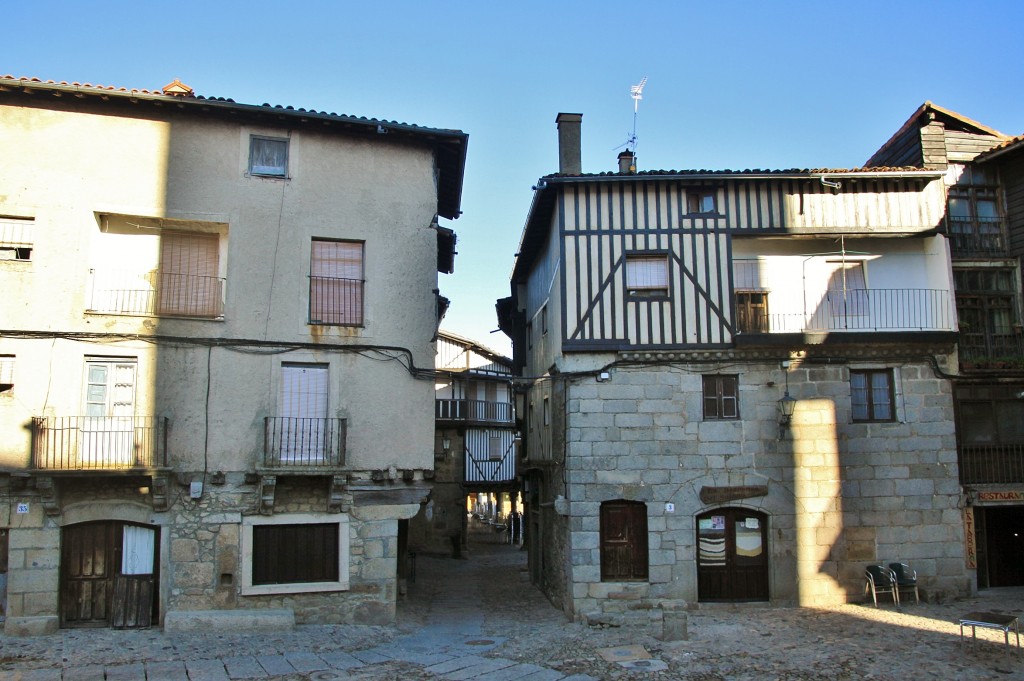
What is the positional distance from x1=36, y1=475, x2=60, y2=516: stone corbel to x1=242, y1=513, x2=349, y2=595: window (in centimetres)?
307

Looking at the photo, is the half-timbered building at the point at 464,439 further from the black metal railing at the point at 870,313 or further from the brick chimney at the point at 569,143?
the black metal railing at the point at 870,313

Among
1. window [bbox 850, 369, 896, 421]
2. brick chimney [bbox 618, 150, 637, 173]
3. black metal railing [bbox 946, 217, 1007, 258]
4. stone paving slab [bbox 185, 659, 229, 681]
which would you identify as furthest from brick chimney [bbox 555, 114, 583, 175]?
stone paving slab [bbox 185, 659, 229, 681]

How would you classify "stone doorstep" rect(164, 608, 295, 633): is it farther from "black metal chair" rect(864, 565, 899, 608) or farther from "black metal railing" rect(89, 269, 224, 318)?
"black metal chair" rect(864, 565, 899, 608)

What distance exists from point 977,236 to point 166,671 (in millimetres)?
18463

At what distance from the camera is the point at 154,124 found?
47.3 ft

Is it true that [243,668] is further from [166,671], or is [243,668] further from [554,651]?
[554,651]

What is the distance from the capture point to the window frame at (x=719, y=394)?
50.9ft

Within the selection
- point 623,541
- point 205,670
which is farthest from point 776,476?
point 205,670

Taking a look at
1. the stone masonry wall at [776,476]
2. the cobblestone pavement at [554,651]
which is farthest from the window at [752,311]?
the cobblestone pavement at [554,651]

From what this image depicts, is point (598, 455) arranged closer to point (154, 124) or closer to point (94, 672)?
point (94, 672)

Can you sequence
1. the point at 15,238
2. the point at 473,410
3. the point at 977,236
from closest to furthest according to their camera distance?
the point at 15,238
the point at 977,236
the point at 473,410

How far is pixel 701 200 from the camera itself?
1605 cm

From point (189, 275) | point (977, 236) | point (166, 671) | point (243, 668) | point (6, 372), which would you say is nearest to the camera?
point (166, 671)

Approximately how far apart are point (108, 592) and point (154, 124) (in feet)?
27.5
